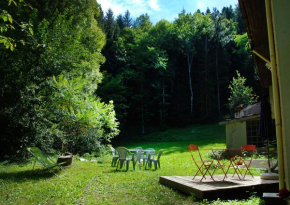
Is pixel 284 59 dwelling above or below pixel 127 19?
below

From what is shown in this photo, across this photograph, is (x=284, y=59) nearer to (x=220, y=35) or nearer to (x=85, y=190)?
(x=85, y=190)

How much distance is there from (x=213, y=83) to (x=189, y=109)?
4.59 meters

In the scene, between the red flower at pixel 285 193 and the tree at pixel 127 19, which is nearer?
the red flower at pixel 285 193

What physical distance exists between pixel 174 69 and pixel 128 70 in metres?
6.42

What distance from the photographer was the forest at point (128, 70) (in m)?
11.2

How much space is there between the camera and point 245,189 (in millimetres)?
4832

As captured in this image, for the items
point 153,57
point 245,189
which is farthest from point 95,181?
point 153,57

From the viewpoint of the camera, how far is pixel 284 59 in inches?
106

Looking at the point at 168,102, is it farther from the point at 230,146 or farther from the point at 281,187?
the point at 281,187

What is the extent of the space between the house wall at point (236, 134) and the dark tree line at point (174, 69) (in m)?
14.7

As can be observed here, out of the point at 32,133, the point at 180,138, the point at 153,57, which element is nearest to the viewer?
the point at 32,133

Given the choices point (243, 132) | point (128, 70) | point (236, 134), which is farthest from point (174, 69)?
point (243, 132)

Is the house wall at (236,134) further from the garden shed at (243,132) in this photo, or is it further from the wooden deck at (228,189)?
the wooden deck at (228,189)

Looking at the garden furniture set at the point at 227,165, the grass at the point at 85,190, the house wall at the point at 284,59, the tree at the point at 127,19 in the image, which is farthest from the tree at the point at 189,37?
the house wall at the point at 284,59
